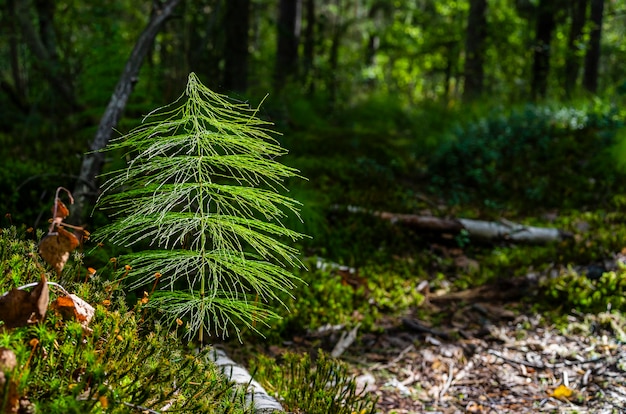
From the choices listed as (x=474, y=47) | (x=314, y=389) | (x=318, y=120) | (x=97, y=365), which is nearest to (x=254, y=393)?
(x=314, y=389)

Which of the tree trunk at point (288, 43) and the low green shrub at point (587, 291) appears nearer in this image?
the low green shrub at point (587, 291)

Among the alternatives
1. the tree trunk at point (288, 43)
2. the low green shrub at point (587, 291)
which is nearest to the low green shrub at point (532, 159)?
the low green shrub at point (587, 291)

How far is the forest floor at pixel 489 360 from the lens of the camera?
11.2 feet

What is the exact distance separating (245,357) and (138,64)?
2686mm

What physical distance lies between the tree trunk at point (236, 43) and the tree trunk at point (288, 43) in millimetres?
2412

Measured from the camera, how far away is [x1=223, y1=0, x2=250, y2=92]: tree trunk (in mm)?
→ 8969

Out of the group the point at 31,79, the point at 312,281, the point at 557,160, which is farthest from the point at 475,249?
the point at 31,79

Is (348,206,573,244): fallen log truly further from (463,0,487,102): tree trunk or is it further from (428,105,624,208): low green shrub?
(463,0,487,102): tree trunk

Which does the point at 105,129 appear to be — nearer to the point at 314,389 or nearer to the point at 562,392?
the point at 314,389

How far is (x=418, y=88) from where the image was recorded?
25.6m

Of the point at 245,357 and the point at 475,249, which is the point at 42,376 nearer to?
the point at 245,357

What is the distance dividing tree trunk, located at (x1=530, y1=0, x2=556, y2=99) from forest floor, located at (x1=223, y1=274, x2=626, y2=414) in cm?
1018

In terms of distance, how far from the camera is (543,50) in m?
13.4

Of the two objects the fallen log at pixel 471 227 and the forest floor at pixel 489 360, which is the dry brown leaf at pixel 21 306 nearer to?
the forest floor at pixel 489 360
